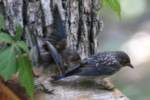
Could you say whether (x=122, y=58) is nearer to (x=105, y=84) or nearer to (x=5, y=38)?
(x=105, y=84)

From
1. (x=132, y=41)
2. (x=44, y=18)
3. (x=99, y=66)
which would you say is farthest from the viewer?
(x=132, y=41)

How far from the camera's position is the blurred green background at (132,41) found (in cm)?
645

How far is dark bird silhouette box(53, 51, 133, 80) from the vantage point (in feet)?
9.96

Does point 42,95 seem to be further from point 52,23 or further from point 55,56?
point 52,23

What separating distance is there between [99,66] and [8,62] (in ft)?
1.47

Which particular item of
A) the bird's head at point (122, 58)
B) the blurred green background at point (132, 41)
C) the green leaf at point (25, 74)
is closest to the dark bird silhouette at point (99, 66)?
the bird's head at point (122, 58)

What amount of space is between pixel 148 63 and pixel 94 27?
345 centimetres

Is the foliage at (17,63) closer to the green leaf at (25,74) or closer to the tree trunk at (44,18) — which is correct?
the green leaf at (25,74)

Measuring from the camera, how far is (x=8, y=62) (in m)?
2.82

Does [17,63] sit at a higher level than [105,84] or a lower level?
higher

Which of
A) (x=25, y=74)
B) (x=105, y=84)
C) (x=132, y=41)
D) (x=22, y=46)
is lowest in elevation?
(x=132, y=41)

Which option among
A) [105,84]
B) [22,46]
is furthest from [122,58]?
[22,46]

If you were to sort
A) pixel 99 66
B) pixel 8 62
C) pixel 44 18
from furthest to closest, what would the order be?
pixel 44 18 → pixel 99 66 → pixel 8 62

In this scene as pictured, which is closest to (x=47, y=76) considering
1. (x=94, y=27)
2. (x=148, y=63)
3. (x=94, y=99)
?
(x=94, y=99)
